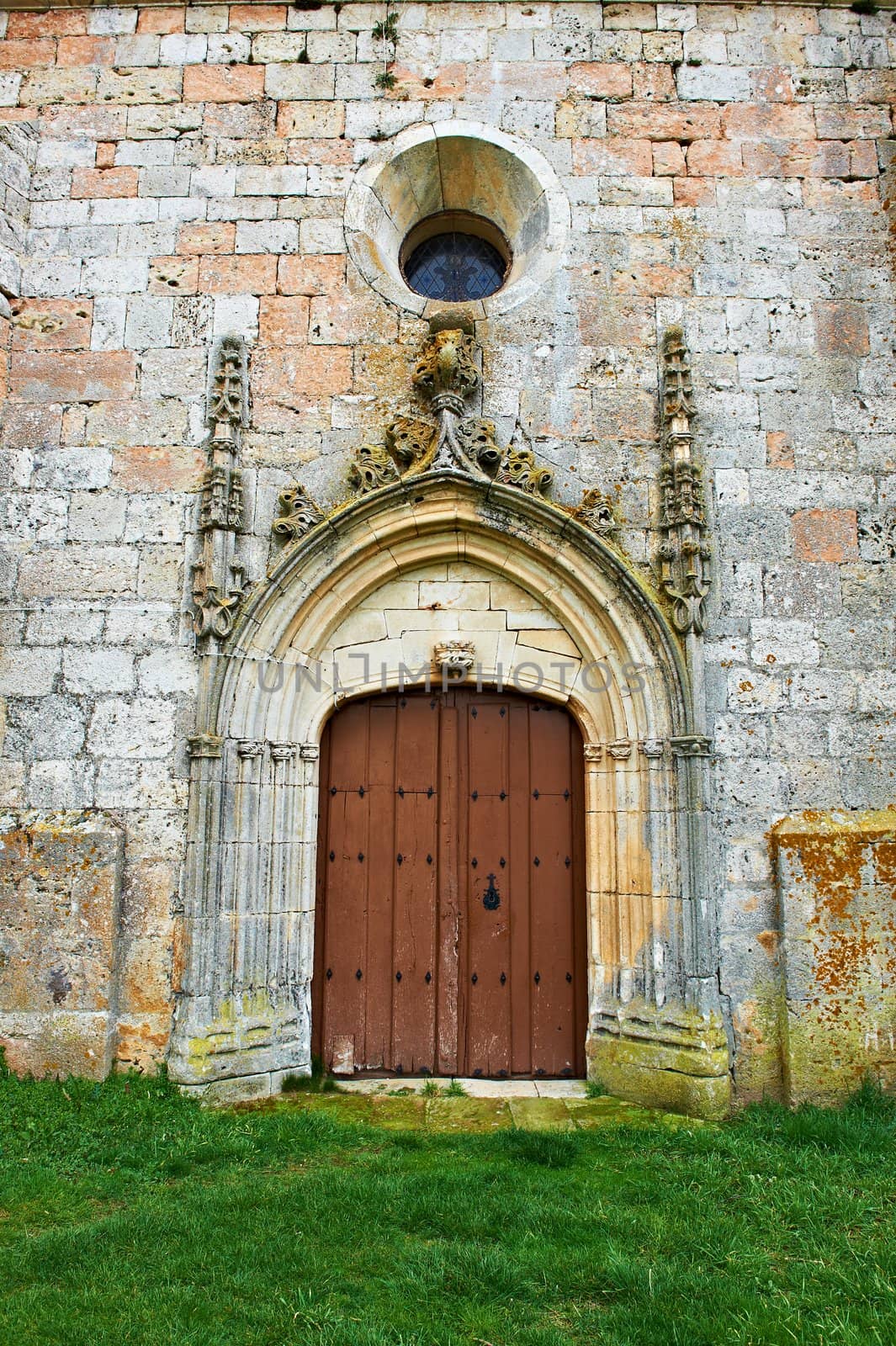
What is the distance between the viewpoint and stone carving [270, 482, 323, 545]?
532cm

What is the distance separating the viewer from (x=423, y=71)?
5.94 meters

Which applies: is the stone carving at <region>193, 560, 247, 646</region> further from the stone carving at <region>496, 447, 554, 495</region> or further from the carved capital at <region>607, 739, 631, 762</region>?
the carved capital at <region>607, 739, 631, 762</region>

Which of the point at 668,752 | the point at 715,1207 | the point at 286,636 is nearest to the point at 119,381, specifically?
the point at 286,636

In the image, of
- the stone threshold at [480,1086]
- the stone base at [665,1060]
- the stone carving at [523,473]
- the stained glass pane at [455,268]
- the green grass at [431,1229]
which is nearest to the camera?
the green grass at [431,1229]

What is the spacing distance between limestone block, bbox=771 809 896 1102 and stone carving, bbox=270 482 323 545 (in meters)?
3.25

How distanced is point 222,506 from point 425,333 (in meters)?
1.66

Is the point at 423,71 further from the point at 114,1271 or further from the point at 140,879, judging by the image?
the point at 114,1271

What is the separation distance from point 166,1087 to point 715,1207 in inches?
108

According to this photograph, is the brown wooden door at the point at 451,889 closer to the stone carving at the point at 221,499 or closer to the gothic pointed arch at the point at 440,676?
the gothic pointed arch at the point at 440,676

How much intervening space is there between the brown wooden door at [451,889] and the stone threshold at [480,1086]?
2.4 inches

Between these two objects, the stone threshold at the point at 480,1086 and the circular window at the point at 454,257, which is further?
the circular window at the point at 454,257

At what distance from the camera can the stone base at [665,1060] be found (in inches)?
Answer: 185

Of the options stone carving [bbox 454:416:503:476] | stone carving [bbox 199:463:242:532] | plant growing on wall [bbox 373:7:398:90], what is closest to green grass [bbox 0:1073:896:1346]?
stone carving [bbox 199:463:242:532]

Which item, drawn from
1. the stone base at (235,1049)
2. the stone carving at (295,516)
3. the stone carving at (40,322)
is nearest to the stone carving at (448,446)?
the stone carving at (295,516)
